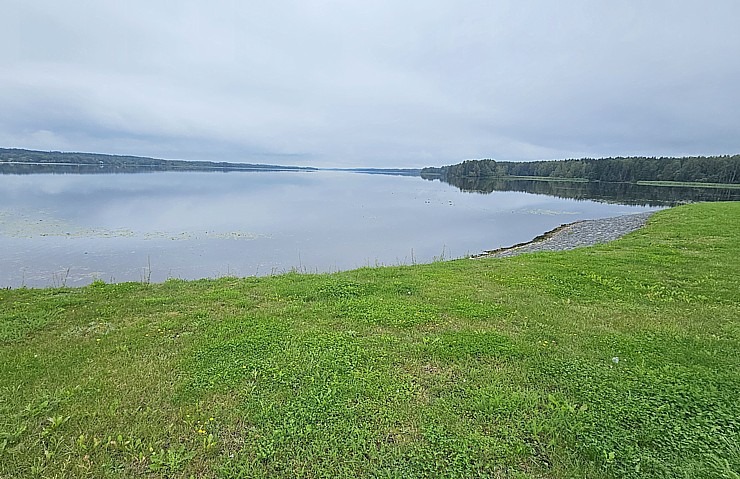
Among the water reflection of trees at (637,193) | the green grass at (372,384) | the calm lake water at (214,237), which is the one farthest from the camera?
the water reflection of trees at (637,193)

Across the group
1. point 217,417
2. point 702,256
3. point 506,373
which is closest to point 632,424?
point 506,373

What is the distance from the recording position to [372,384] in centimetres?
450

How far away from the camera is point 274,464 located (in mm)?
3342

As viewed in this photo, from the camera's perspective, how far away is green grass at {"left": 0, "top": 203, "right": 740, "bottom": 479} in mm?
3385

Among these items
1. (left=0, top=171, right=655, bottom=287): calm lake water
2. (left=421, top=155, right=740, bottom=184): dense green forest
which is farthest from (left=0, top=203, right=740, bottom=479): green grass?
(left=421, top=155, right=740, bottom=184): dense green forest

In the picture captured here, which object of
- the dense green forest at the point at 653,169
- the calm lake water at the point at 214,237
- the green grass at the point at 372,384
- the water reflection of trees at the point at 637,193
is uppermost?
the dense green forest at the point at 653,169

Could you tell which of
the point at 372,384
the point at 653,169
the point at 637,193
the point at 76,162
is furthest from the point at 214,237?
the point at 76,162

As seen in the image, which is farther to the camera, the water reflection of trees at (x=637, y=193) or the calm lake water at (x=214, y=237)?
the water reflection of trees at (x=637, y=193)

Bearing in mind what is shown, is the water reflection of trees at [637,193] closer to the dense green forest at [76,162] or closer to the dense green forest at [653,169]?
the dense green forest at [653,169]

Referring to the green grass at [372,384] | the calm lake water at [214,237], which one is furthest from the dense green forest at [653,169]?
the green grass at [372,384]

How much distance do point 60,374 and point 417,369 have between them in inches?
168

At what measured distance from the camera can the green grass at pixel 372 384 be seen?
338 cm

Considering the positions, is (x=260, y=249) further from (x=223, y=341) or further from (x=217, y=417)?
(x=217, y=417)

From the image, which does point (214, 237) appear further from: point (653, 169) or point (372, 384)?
point (653, 169)
